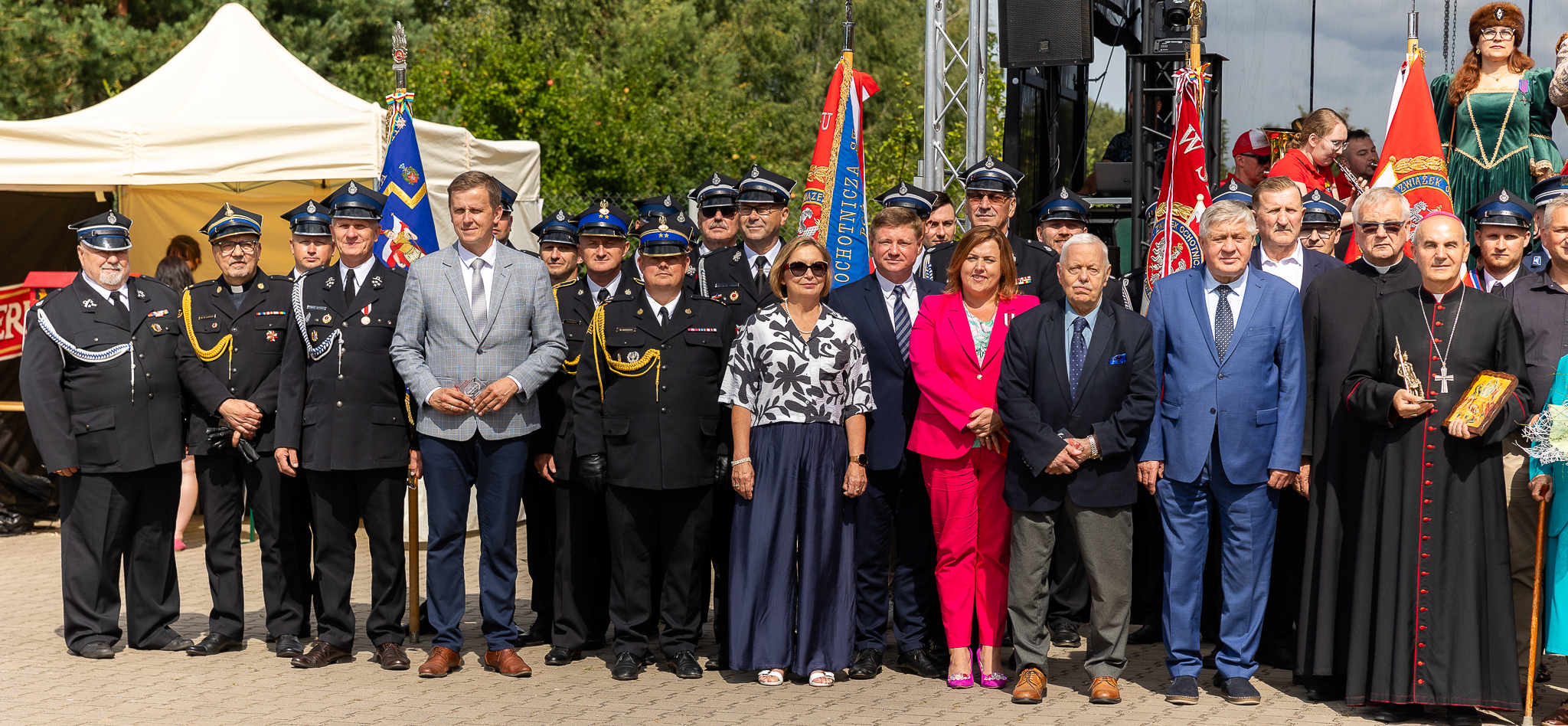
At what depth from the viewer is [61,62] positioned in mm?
19312

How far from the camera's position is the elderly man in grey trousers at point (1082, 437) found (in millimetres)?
5301

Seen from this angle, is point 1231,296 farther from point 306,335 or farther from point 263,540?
point 263,540

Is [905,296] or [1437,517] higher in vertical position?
[905,296]

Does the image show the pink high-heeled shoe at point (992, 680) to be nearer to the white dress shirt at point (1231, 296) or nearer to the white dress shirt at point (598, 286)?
the white dress shirt at point (1231, 296)

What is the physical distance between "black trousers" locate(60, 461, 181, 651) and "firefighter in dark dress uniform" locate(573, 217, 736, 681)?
83.2 inches

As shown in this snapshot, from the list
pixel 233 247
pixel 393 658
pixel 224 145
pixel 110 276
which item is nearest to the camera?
pixel 393 658

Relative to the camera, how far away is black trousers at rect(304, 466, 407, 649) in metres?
6.03

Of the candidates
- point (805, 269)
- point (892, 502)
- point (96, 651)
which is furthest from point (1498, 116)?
point (96, 651)

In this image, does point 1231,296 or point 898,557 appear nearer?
point 1231,296

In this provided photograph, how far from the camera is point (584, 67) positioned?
26938 millimetres

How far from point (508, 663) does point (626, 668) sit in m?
0.50

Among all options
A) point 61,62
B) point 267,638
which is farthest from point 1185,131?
point 61,62

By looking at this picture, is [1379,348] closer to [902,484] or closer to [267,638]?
[902,484]

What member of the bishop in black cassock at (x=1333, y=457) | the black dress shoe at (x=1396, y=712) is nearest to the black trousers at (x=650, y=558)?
the bishop in black cassock at (x=1333, y=457)
